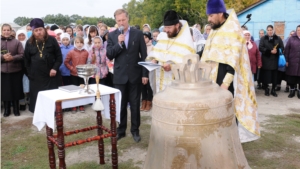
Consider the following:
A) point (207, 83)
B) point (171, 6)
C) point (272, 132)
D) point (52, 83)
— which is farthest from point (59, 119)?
point (171, 6)

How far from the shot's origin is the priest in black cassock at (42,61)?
617 cm

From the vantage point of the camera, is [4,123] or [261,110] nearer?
[4,123]

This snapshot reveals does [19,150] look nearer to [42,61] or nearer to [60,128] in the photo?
[60,128]

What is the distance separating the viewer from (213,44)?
3.52 metres

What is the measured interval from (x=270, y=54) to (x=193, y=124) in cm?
750

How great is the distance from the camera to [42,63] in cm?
625

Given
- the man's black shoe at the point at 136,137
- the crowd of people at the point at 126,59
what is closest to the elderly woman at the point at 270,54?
the crowd of people at the point at 126,59

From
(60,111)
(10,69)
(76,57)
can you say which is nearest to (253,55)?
(76,57)

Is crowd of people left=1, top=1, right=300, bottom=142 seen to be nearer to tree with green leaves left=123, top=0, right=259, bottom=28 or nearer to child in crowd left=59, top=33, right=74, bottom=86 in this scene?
child in crowd left=59, top=33, right=74, bottom=86

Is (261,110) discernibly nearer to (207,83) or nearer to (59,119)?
(59,119)

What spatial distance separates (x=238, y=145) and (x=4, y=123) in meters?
5.55

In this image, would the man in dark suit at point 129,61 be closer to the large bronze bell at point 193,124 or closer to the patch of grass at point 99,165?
the patch of grass at point 99,165

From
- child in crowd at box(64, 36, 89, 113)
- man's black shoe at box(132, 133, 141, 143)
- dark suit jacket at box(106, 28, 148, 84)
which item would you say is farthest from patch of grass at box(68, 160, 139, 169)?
child in crowd at box(64, 36, 89, 113)

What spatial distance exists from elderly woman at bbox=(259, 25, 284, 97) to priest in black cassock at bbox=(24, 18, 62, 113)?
544cm
